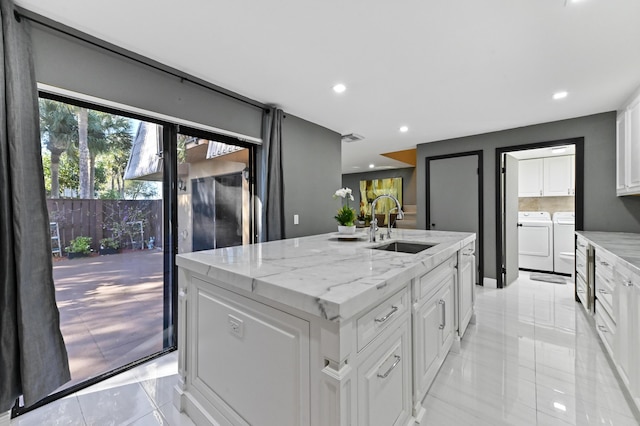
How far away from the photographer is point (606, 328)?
2.06 meters

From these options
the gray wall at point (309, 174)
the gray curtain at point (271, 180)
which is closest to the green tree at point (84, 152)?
the gray curtain at point (271, 180)

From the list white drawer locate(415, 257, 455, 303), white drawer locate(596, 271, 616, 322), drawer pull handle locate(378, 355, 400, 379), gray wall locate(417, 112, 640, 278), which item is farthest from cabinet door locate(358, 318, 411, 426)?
gray wall locate(417, 112, 640, 278)

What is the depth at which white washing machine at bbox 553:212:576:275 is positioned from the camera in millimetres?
4602

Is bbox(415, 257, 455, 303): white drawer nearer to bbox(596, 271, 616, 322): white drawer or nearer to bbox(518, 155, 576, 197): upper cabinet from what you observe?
bbox(596, 271, 616, 322): white drawer

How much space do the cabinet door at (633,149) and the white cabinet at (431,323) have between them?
2155 mm

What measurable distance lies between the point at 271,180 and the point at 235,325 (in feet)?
6.28

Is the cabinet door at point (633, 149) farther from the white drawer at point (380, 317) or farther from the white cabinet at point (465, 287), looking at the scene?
the white drawer at point (380, 317)

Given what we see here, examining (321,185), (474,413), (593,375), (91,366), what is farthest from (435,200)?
(91,366)

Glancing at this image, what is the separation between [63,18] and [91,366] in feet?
7.63

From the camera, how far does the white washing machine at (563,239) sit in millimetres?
4602

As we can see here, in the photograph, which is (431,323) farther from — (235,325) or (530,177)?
(530,177)

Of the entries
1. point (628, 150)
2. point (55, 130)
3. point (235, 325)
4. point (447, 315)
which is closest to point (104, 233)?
point (55, 130)

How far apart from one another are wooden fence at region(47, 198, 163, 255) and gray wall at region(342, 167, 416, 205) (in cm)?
679

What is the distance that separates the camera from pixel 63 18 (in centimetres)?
165
